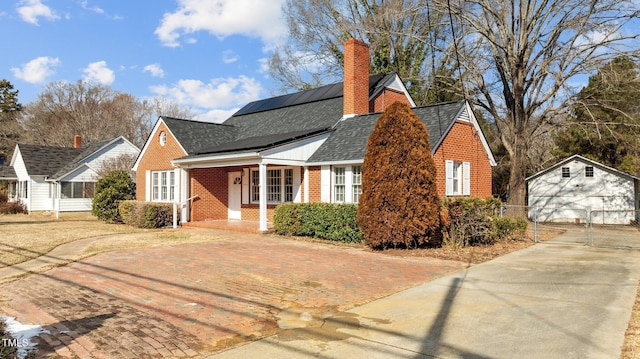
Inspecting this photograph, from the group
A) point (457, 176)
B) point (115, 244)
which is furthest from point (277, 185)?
point (457, 176)

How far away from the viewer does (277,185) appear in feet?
62.0

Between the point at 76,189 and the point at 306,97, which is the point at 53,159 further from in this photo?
the point at 306,97

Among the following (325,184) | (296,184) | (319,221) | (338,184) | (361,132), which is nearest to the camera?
(319,221)

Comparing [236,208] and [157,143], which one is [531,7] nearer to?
[236,208]

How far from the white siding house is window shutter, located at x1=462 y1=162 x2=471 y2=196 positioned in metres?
24.9

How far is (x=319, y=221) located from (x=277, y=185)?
4.99 m

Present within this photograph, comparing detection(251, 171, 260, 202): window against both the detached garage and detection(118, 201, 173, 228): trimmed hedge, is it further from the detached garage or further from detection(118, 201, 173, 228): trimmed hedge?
the detached garage

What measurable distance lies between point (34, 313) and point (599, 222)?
91.4ft

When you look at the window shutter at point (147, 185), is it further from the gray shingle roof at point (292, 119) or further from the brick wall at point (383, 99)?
the brick wall at point (383, 99)

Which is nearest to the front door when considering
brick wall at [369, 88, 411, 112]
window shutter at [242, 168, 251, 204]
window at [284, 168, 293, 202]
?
window shutter at [242, 168, 251, 204]

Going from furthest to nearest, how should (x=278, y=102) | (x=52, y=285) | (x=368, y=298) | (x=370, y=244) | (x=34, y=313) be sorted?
(x=278, y=102) → (x=370, y=244) → (x=52, y=285) → (x=368, y=298) → (x=34, y=313)

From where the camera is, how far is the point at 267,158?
51.0 ft

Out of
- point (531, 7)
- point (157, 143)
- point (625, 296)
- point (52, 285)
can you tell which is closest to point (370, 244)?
point (625, 296)

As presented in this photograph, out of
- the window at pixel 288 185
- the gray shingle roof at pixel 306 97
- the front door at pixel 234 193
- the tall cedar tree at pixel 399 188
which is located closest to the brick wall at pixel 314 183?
the window at pixel 288 185
